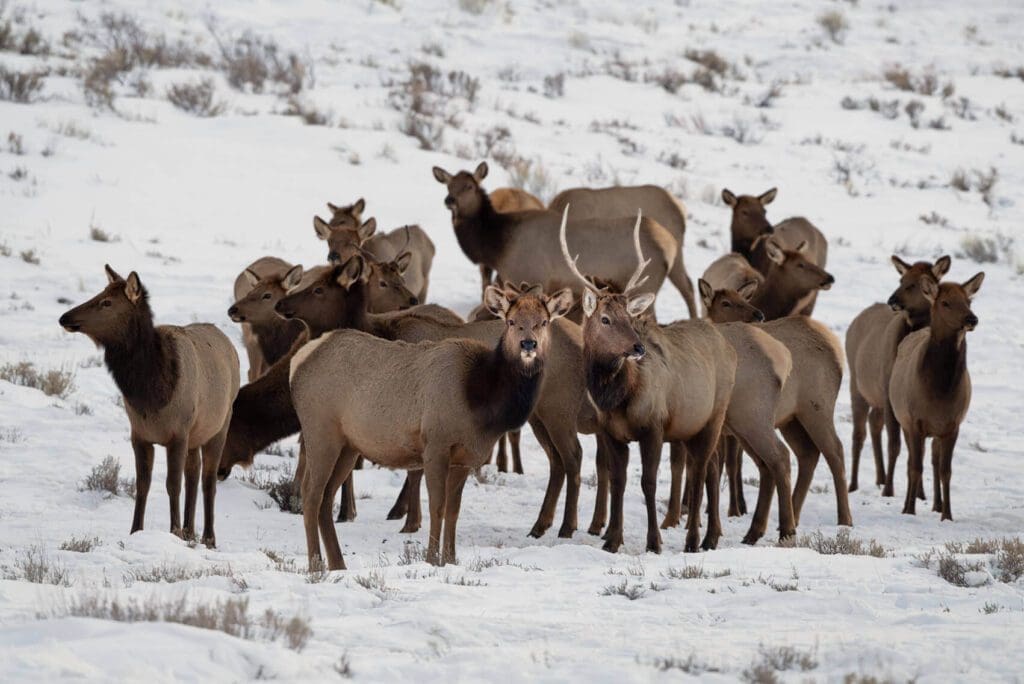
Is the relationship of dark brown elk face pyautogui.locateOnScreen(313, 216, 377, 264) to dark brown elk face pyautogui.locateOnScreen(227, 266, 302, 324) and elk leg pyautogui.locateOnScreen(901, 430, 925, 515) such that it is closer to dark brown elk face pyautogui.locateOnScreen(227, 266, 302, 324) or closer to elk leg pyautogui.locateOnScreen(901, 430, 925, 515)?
dark brown elk face pyautogui.locateOnScreen(227, 266, 302, 324)

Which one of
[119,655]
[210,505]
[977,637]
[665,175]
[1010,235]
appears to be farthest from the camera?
[665,175]

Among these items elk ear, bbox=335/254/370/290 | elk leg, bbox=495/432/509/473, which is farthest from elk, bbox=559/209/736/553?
elk leg, bbox=495/432/509/473

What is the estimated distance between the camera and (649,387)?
33.2 feet

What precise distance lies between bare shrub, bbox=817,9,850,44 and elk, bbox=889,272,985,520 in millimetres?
29824

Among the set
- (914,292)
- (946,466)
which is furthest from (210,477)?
(914,292)

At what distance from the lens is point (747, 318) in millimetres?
Result: 13047

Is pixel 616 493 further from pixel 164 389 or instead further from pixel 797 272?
pixel 797 272

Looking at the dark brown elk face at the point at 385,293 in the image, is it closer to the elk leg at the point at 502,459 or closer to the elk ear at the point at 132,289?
the elk leg at the point at 502,459

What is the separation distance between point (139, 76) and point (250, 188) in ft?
23.7

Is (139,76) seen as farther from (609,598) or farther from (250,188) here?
(609,598)

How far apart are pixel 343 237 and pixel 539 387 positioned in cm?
675

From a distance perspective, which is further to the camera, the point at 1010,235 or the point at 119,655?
the point at 1010,235

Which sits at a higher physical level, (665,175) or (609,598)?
(665,175)

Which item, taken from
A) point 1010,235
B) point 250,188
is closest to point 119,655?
point 250,188
